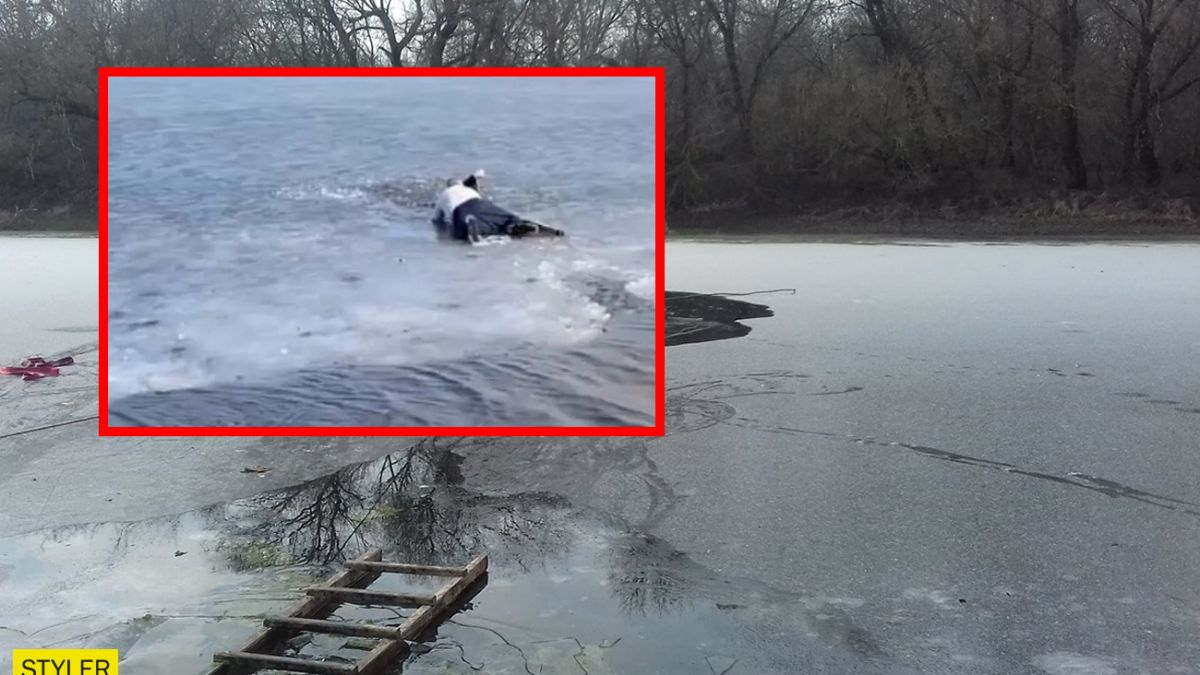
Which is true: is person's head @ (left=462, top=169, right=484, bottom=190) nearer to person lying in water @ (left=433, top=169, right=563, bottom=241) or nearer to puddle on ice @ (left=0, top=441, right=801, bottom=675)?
person lying in water @ (left=433, top=169, right=563, bottom=241)

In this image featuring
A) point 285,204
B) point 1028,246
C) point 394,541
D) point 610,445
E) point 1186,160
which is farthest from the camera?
point 1186,160

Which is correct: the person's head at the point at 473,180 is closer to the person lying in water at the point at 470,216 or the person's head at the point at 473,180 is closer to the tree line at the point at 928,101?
the person lying in water at the point at 470,216

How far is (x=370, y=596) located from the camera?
3004 millimetres

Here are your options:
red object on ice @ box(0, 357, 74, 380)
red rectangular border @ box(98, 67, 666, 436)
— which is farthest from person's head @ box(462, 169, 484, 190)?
red object on ice @ box(0, 357, 74, 380)

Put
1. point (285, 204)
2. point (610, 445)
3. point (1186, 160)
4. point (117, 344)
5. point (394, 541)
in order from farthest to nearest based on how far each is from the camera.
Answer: point (1186, 160) < point (610, 445) < point (394, 541) < point (117, 344) < point (285, 204)

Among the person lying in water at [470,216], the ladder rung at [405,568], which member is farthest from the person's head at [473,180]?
the ladder rung at [405,568]

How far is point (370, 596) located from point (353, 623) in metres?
0.14

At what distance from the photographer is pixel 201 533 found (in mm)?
3670

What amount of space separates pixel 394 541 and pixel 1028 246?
12.7 metres

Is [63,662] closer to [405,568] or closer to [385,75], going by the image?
[405,568]

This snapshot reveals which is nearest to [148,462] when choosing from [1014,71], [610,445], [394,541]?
[394,541]

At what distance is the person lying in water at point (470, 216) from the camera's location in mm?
2393

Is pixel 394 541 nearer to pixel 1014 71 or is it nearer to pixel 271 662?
pixel 271 662

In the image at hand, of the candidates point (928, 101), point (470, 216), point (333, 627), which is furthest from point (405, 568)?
point (928, 101)
